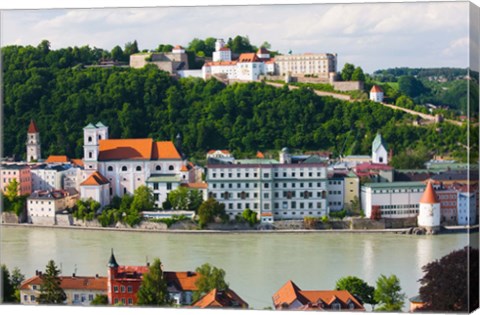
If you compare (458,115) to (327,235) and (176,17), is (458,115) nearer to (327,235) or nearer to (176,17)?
(327,235)

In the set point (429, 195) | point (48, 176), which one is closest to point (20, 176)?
point (48, 176)

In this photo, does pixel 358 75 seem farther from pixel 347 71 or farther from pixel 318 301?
pixel 318 301

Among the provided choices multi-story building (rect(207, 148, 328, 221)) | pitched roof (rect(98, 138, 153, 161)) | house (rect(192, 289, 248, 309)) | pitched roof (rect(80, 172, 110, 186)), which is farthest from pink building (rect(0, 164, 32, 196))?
house (rect(192, 289, 248, 309))

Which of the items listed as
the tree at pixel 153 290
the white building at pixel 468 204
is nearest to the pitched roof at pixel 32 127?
the tree at pixel 153 290

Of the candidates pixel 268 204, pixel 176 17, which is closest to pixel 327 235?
pixel 268 204

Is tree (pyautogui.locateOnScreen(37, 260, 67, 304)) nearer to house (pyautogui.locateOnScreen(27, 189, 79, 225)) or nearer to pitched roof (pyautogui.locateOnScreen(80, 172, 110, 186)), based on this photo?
house (pyautogui.locateOnScreen(27, 189, 79, 225))

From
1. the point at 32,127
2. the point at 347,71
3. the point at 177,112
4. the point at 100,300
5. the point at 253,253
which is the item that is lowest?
the point at 100,300
